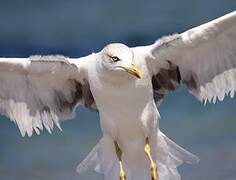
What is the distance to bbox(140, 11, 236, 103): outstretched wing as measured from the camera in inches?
370

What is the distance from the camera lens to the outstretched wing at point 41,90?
961cm

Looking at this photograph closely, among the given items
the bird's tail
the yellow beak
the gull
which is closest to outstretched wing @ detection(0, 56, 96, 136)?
the gull

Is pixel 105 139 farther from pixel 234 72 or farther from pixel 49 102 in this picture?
pixel 234 72

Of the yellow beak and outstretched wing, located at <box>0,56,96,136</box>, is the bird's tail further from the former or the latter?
the yellow beak

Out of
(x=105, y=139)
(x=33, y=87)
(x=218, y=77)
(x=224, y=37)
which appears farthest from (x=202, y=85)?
(x=33, y=87)

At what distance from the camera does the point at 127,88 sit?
9.05 metres

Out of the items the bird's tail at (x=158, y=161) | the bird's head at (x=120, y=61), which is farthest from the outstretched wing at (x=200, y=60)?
the bird's tail at (x=158, y=161)

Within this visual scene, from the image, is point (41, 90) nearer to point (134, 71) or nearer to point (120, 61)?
point (120, 61)

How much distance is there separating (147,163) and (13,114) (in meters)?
1.97

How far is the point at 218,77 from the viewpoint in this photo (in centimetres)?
1018

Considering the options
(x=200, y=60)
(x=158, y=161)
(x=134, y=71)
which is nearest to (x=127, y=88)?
(x=134, y=71)

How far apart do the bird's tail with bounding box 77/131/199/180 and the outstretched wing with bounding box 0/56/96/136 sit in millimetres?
682

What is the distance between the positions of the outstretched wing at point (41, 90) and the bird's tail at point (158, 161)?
2.24 feet

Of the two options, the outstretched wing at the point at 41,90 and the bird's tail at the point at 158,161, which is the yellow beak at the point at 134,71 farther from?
the bird's tail at the point at 158,161
